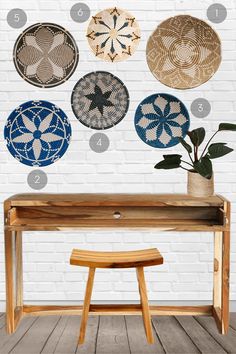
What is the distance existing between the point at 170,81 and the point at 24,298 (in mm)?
1798

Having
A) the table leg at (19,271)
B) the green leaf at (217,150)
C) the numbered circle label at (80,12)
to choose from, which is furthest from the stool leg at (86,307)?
the numbered circle label at (80,12)

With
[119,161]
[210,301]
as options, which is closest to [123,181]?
[119,161]

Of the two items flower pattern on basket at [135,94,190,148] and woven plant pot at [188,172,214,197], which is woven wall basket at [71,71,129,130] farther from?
woven plant pot at [188,172,214,197]

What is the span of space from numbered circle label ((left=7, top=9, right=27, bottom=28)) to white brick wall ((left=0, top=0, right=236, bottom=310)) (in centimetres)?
4

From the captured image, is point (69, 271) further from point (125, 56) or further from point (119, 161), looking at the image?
point (125, 56)

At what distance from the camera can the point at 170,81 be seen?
10.6 feet

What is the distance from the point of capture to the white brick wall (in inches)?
127

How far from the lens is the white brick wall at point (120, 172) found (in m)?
3.23

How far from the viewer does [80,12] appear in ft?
10.6

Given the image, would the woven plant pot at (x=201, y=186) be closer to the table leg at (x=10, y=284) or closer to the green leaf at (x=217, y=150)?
the green leaf at (x=217, y=150)

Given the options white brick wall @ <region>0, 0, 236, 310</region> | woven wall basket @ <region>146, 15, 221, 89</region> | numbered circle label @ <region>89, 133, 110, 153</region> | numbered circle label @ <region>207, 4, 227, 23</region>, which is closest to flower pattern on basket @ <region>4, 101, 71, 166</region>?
white brick wall @ <region>0, 0, 236, 310</region>

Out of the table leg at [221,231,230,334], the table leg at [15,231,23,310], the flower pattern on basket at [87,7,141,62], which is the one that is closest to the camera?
the table leg at [221,231,230,334]

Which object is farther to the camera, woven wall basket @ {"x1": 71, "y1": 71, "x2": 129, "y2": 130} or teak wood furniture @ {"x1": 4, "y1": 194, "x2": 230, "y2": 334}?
woven wall basket @ {"x1": 71, "y1": 71, "x2": 129, "y2": 130}

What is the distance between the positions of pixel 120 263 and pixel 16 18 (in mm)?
1821
